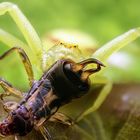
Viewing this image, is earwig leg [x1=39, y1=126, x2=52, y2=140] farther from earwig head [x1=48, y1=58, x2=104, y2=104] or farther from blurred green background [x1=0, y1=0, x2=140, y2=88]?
blurred green background [x1=0, y1=0, x2=140, y2=88]

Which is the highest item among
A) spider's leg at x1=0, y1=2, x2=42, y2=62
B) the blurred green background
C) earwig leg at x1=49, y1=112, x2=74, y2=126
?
spider's leg at x1=0, y1=2, x2=42, y2=62

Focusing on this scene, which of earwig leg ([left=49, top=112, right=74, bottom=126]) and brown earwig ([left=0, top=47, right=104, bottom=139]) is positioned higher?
brown earwig ([left=0, top=47, right=104, bottom=139])

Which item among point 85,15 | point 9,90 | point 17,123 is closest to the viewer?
point 17,123

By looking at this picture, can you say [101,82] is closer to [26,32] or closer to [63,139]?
[26,32]

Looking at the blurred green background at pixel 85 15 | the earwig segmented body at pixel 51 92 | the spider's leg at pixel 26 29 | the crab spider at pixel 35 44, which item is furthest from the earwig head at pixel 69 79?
the blurred green background at pixel 85 15

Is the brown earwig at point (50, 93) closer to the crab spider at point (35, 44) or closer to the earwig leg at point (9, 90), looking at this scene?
the earwig leg at point (9, 90)

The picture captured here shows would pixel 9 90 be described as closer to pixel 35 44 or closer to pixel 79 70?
pixel 79 70

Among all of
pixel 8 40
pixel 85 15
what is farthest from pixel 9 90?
pixel 85 15

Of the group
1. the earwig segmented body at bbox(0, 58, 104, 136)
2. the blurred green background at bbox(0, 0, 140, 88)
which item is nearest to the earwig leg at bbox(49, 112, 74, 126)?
the earwig segmented body at bbox(0, 58, 104, 136)
